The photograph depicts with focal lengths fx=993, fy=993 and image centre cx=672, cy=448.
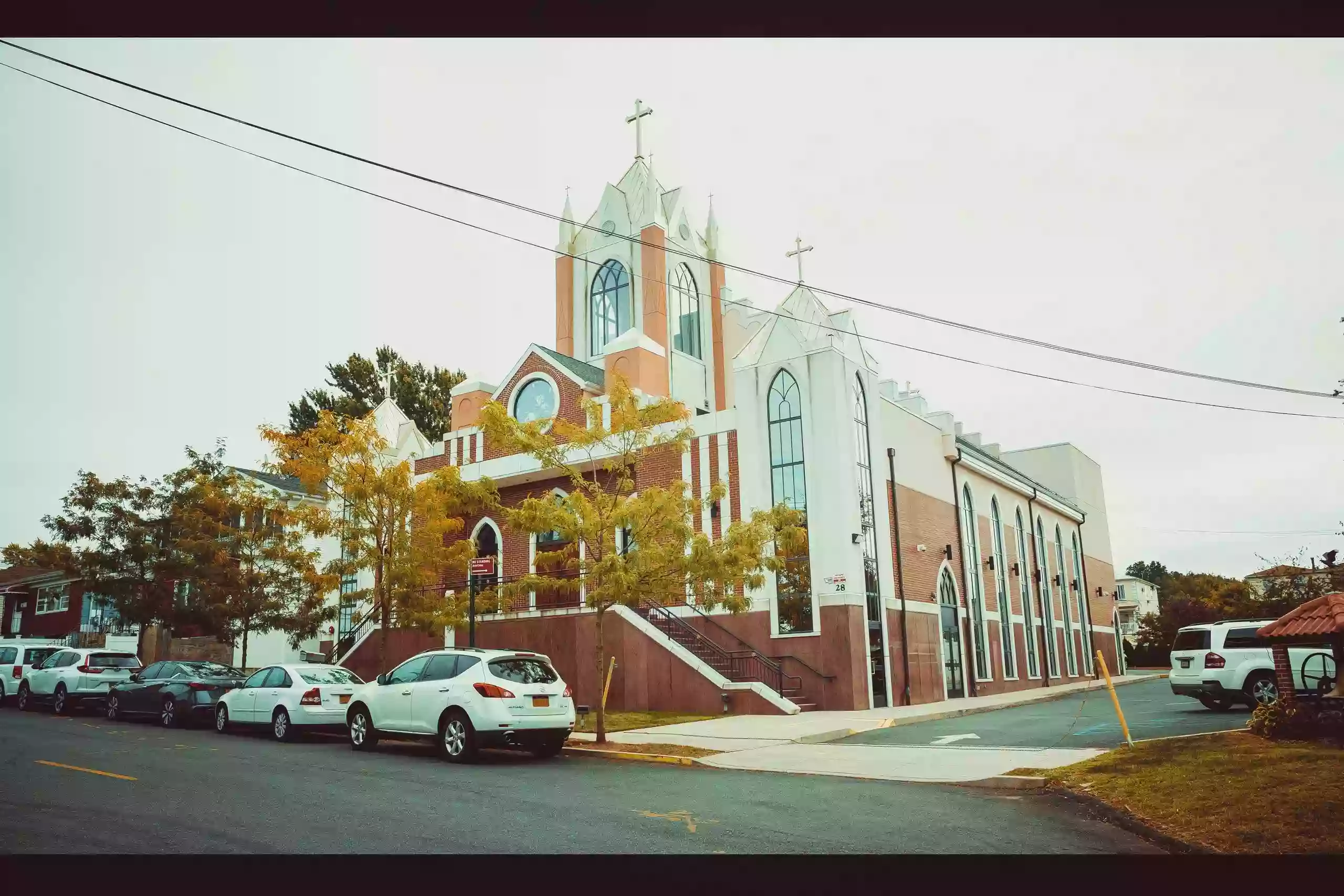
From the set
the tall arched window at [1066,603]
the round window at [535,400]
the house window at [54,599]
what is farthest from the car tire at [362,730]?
the house window at [54,599]

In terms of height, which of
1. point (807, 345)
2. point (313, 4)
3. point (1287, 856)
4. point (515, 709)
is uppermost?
point (807, 345)

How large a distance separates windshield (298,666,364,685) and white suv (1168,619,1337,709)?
54.9 ft

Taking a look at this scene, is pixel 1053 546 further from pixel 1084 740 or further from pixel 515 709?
pixel 515 709

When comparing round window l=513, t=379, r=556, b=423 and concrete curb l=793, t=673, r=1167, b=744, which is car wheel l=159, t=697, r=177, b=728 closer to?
concrete curb l=793, t=673, r=1167, b=744

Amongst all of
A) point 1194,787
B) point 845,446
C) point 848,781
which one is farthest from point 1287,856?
point 845,446

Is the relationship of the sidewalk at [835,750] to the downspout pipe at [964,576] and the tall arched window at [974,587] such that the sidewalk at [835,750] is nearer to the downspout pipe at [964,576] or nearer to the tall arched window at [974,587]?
the downspout pipe at [964,576]

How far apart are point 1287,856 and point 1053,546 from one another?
40.2 m

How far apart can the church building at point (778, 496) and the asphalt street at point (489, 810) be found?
5478 mm

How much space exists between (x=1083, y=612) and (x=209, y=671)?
3983cm

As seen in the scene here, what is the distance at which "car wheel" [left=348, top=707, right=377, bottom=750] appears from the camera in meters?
16.1

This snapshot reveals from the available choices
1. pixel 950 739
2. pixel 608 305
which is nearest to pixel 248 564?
pixel 608 305

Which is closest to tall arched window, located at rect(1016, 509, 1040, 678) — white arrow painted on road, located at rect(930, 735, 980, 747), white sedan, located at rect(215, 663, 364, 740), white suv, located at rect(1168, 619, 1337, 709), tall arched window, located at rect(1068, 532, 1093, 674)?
tall arched window, located at rect(1068, 532, 1093, 674)

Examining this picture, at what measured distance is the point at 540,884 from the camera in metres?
6.87

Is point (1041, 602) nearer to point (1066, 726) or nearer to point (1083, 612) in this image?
point (1083, 612)
